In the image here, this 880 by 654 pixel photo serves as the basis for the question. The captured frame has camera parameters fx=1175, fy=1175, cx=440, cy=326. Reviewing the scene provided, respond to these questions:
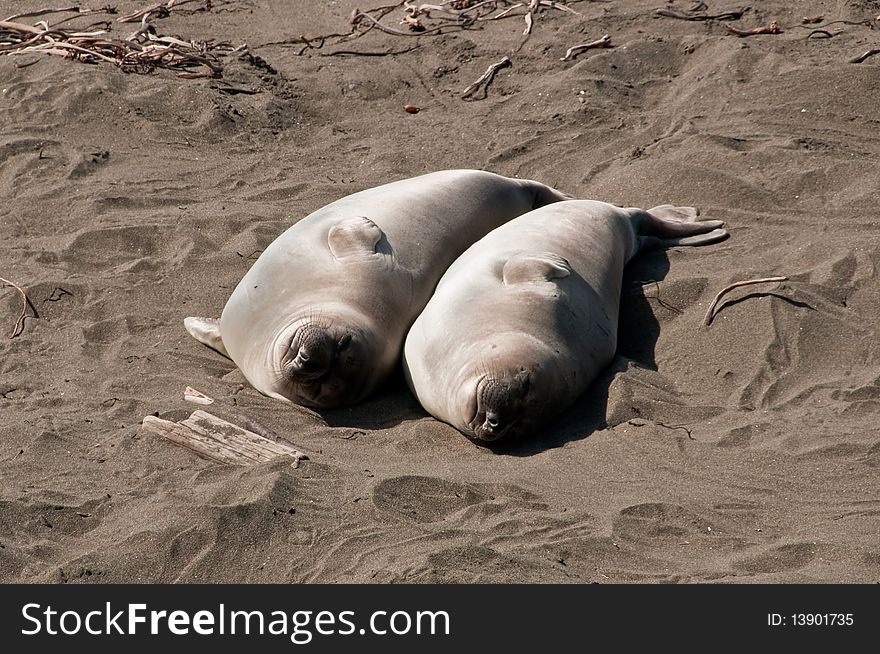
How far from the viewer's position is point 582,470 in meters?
4.93

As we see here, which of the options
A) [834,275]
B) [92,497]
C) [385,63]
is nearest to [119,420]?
[92,497]

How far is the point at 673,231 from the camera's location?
23.1 feet

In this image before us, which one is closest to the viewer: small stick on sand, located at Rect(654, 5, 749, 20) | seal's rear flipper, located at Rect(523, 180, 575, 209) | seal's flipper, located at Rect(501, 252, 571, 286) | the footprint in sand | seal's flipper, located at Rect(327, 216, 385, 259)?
the footprint in sand

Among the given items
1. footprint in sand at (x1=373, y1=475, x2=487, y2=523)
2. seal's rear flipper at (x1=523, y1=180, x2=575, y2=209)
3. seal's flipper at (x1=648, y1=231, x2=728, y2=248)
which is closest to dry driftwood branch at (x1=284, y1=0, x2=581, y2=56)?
seal's rear flipper at (x1=523, y1=180, x2=575, y2=209)

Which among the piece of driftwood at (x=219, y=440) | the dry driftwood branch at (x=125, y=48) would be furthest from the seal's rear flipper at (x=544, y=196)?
the dry driftwood branch at (x=125, y=48)

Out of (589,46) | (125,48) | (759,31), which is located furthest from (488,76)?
(125,48)

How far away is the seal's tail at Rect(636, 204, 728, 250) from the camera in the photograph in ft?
23.0

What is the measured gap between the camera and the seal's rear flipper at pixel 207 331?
6.10 m

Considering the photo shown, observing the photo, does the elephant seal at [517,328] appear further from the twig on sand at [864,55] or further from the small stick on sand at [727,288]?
the twig on sand at [864,55]

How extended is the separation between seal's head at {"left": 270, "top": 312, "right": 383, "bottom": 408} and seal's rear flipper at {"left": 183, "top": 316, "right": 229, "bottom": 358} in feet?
1.95

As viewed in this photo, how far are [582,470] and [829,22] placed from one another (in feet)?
19.4

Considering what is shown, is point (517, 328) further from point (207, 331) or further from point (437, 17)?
point (437, 17)

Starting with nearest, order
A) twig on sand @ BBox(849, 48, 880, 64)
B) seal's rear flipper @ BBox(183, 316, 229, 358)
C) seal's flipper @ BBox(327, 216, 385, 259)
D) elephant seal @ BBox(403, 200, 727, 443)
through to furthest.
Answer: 1. elephant seal @ BBox(403, 200, 727, 443)
2. seal's flipper @ BBox(327, 216, 385, 259)
3. seal's rear flipper @ BBox(183, 316, 229, 358)
4. twig on sand @ BBox(849, 48, 880, 64)

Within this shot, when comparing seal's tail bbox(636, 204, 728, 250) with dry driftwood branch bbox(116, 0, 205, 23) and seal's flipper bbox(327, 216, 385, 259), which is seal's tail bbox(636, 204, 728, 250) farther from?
dry driftwood branch bbox(116, 0, 205, 23)
